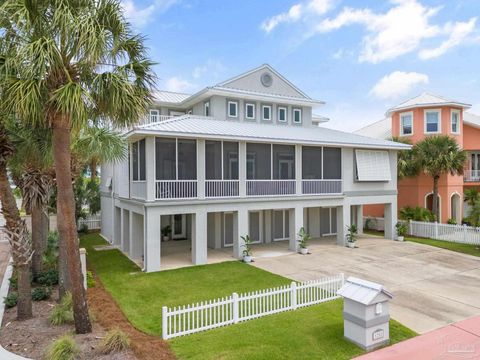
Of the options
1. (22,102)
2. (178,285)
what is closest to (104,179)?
(178,285)

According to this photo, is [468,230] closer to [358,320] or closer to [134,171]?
[358,320]

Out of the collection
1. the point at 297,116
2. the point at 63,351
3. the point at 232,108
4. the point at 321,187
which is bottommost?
the point at 63,351

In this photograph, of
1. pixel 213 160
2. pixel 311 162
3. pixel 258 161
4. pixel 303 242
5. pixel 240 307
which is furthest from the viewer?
pixel 311 162

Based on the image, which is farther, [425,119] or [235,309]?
[425,119]

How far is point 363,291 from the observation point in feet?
27.4

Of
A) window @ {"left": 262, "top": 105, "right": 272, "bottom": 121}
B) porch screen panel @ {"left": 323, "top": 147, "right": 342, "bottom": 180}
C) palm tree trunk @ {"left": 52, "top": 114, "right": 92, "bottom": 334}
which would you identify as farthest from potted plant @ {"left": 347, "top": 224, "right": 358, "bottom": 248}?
palm tree trunk @ {"left": 52, "top": 114, "right": 92, "bottom": 334}

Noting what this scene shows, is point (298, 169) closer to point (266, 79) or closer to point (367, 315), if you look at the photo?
point (266, 79)

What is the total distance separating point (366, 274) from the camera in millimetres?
14555

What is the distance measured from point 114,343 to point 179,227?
52.1 ft

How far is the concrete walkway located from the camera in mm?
7767

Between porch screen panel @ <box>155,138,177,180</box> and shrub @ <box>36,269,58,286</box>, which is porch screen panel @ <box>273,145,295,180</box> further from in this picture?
shrub @ <box>36,269,58,286</box>

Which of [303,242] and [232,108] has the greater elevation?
[232,108]

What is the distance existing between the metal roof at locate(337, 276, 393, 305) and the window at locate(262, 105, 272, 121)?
15.3 metres

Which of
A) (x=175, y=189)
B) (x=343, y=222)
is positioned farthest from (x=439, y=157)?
(x=175, y=189)
